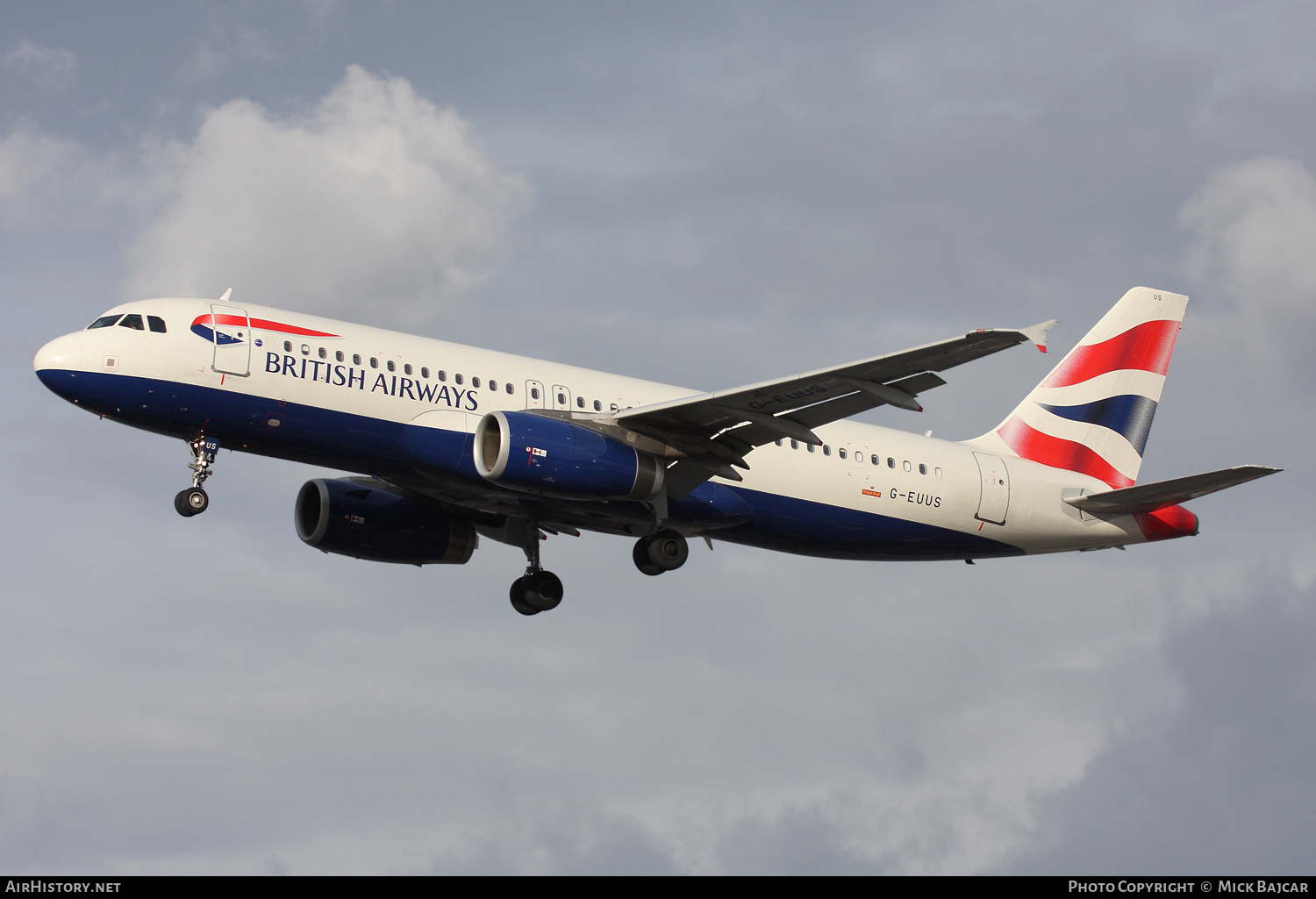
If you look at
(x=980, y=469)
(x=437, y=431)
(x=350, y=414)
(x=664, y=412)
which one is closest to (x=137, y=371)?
(x=350, y=414)

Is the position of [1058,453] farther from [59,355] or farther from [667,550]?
[59,355]

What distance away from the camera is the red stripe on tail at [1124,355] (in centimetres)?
3822

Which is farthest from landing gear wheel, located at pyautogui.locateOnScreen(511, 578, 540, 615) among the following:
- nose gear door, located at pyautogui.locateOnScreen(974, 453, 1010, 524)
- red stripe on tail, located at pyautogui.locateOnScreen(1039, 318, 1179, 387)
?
red stripe on tail, located at pyautogui.locateOnScreen(1039, 318, 1179, 387)

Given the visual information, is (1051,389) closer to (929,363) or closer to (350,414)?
(929,363)

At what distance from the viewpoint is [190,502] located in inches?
1099

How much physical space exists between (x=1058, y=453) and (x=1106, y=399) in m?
2.61

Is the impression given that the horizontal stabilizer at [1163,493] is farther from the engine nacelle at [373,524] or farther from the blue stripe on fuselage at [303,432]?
the engine nacelle at [373,524]

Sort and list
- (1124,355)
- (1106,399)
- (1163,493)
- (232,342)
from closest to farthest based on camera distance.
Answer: (232,342) → (1163,493) → (1106,399) → (1124,355)

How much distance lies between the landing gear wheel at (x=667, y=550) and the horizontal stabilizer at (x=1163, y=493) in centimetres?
1068

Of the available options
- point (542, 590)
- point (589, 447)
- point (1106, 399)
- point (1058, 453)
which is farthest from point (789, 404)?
point (1106, 399)

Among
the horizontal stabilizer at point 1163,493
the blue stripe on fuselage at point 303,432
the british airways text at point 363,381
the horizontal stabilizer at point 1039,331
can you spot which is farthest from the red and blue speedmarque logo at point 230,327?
the horizontal stabilizer at point 1163,493

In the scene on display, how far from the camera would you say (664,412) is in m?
28.5

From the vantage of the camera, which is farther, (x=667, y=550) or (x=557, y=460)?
(x=667, y=550)

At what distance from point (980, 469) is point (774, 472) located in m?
5.94
